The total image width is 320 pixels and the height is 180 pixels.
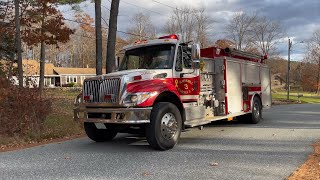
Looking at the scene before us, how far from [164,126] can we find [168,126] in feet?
0.40

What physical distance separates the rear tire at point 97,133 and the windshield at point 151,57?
5.92 ft

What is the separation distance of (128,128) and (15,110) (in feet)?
13.5

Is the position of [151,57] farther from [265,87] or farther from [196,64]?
[265,87]

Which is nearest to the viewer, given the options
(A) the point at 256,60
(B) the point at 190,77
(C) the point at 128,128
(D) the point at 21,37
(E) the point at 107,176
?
(E) the point at 107,176

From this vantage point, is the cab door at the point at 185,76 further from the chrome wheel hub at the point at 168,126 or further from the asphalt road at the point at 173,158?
the asphalt road at the point at 173,158

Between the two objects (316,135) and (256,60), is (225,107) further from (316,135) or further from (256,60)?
(256,60)

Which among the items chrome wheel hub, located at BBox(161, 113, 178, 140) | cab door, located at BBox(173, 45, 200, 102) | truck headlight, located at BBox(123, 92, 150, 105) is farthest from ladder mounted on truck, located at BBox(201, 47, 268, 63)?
truck headlight, located at BBox(123, 92, 150, 105)

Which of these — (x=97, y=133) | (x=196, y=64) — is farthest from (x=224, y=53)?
(x=97, y=133)

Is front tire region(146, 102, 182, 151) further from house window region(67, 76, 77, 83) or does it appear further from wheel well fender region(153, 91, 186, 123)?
house window region(67, 76, 77, 83)

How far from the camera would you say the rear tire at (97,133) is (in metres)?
9.40

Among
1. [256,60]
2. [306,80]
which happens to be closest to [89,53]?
[306,80]

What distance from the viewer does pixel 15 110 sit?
1066 centimetres

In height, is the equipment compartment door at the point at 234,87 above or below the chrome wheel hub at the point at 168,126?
above

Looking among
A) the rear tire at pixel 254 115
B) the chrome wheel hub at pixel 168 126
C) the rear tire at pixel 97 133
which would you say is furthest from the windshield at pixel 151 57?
the rear tire at pixel 254 115
